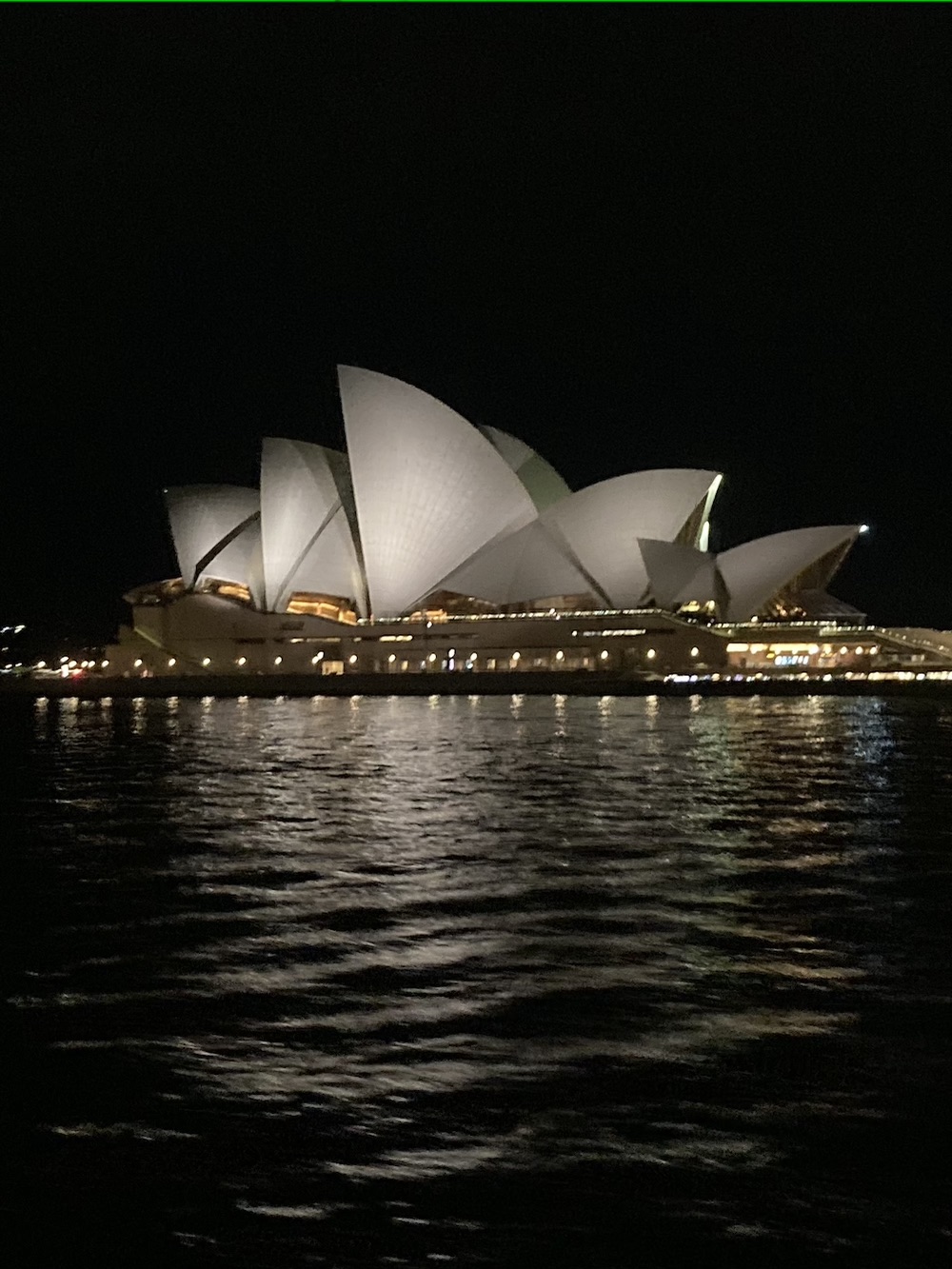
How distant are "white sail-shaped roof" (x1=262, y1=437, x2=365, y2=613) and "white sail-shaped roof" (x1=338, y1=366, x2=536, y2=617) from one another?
2000 millimetres

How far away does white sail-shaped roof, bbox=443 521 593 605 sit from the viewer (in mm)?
60062

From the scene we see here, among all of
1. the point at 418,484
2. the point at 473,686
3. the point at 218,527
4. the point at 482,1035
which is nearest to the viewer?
the point at 482,1035

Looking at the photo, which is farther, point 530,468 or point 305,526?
point 530,468

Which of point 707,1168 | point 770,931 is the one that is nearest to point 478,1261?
point 707,1168

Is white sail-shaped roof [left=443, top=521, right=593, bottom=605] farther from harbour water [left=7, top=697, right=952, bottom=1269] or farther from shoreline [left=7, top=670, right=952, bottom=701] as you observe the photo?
harbour water [left=7, top=697, right=952, bottom=1269]

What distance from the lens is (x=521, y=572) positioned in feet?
202

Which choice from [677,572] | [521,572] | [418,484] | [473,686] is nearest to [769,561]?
[677,572]

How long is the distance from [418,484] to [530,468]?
30.1ft

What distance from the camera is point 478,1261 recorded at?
503cm

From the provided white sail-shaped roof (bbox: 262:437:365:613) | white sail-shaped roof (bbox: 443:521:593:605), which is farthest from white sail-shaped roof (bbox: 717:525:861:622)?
white sail-shaped roof (bbox: 262:437:365:613)

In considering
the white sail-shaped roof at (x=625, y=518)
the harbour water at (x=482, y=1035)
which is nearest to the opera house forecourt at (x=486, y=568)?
the white sail-shaped roof at (x=625, y=518)

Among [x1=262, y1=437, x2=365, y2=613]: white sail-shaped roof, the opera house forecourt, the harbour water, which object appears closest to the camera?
the harbour water

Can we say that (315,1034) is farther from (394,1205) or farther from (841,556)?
(841,556)

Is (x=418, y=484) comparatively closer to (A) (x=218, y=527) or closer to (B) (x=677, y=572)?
(B) (x=677, y=572)
